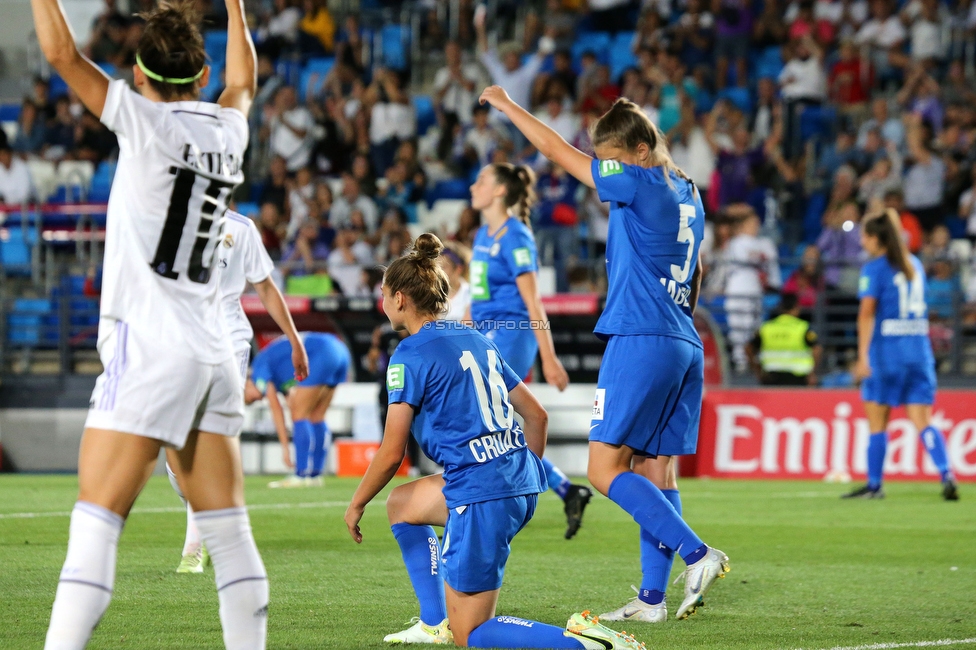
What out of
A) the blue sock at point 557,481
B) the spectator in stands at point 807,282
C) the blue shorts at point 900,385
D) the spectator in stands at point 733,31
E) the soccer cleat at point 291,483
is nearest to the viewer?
the blue sock at point 557,481

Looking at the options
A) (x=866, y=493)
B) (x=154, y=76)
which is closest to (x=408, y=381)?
(x=154, y=76)

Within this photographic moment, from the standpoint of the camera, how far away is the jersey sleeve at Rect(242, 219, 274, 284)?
652cm

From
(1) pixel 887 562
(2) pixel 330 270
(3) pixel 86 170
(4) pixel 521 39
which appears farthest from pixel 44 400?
(1) pixel 887 562

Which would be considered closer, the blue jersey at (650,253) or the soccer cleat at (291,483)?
the blue jersey at (650,253)

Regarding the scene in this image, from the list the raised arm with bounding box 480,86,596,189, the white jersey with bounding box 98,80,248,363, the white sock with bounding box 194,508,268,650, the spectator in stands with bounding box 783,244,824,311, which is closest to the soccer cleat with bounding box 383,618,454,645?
the white sock with bounding box 194,508,268,650

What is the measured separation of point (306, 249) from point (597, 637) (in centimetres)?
1350

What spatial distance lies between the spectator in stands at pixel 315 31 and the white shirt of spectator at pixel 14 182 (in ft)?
17.1

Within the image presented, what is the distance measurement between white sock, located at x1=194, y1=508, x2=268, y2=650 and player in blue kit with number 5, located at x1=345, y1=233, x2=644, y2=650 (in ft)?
2.54

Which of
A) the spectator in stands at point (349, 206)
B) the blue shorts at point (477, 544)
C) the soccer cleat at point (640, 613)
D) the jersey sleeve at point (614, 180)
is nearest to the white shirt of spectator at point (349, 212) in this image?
the spectator in stands at point (349, 206)

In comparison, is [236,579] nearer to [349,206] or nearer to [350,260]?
[350,260]

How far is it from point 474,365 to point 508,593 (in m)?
1.89

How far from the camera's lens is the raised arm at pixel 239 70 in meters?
4.08

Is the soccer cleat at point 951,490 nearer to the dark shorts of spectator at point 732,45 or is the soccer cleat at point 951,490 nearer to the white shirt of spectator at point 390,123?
the dark shorts of spectator at point 732,45

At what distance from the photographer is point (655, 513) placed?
5.30 meters
